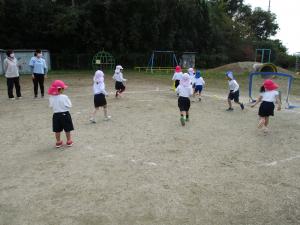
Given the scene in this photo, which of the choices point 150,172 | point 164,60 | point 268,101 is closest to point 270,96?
point 268,101

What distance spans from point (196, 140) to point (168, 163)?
5.82 ft

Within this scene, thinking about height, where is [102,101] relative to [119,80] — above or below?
below

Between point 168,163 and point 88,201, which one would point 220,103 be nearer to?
point 168,163

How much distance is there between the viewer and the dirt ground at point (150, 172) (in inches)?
174

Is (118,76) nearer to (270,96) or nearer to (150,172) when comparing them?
(270,96)

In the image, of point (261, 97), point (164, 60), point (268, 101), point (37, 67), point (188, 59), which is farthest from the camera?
point (188, 59)

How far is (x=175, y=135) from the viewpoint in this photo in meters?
8.20

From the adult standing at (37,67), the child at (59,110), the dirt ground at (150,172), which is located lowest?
the dirt ground at (150,172)

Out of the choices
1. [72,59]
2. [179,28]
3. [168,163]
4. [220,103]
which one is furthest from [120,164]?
[179,28]

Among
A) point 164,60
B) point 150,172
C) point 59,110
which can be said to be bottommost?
point 150,172

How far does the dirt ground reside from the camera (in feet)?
14.5

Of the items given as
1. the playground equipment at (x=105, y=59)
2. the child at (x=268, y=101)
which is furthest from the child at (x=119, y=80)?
the playground equipment at (x=105, y=59)

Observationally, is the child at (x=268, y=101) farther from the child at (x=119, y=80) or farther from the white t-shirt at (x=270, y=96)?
the child at (x=119, y=80)

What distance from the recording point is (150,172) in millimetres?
5758
